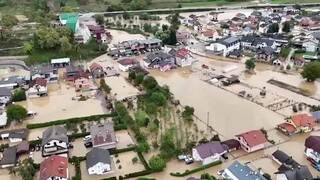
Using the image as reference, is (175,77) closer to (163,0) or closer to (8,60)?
(8,60)

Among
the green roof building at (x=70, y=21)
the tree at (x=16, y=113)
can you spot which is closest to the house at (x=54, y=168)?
the tree at (x=16, y=113)

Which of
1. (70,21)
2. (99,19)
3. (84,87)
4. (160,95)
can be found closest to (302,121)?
(160,95)

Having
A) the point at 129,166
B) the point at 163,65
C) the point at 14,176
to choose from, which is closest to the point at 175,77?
the point at 163,65

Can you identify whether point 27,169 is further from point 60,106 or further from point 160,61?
point 160,61

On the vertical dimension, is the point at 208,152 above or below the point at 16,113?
below

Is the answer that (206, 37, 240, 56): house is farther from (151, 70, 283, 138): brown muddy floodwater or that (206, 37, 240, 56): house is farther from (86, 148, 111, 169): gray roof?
(86, 148, 111, 169): gray roof

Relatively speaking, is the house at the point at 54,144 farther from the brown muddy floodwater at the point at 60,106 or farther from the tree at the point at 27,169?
the brown muddy floodwater at the point at 60,106

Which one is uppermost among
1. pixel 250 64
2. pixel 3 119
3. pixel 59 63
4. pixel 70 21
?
pixel 70 21
